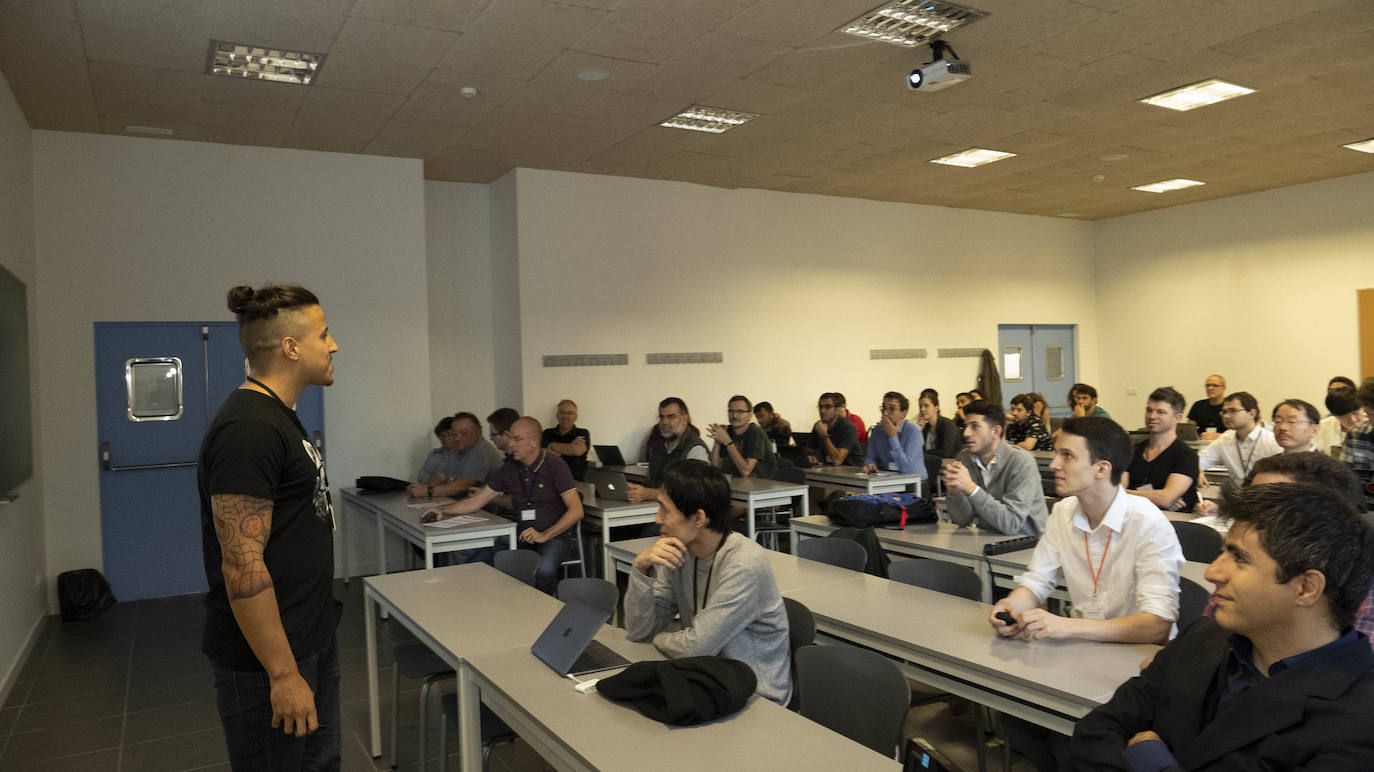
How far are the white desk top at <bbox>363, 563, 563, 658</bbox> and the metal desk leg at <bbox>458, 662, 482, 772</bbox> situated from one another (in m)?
0.07

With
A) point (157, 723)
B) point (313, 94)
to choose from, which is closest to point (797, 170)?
point (313, 94)

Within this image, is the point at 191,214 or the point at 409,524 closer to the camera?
the point at 409,524

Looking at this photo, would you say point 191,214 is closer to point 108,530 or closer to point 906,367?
point 108,530

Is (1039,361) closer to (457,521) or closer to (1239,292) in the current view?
(1239,292)

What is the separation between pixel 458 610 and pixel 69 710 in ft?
8.60

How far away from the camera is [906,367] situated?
10.6 meters

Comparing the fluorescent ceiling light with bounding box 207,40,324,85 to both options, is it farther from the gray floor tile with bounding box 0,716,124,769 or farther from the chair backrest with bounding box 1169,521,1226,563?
the chair backrest with bounding box 1169,521,1226,563

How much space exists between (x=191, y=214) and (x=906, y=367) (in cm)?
755

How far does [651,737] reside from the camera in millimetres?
2027

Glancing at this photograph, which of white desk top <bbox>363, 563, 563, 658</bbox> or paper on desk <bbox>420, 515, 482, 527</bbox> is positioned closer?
white desk top <bbox>363, 563, 563, 658</bbox>

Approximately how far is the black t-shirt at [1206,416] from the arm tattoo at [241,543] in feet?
33.1

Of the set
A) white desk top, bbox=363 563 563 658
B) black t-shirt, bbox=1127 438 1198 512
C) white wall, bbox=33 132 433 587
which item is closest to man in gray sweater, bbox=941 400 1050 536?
black t-shirt, bbox=1127 438 1198 512

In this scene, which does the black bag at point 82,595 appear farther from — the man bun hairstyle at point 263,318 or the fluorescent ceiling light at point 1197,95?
the fluorescent ceiling light at point 1197,95

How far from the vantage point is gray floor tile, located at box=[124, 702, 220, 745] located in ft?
13.4
